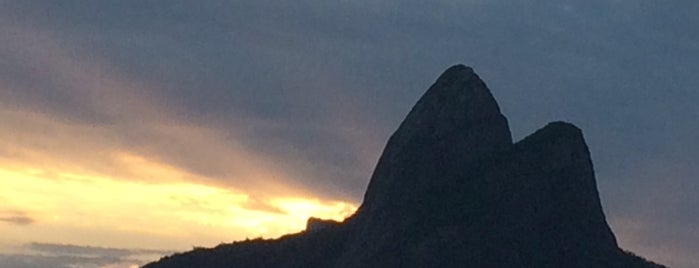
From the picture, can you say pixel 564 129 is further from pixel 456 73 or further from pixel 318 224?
pixel 318 224

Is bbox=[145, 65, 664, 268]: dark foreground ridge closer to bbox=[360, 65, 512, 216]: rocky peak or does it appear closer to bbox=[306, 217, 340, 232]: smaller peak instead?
bbox=[360, 65, 512, 216]: rocky peak

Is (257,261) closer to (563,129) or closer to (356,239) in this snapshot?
(356,239)

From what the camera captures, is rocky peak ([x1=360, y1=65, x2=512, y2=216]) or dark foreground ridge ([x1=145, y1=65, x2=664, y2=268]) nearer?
dark foreground ridge ([x1=145, y1=65, x2=664, y2=268])

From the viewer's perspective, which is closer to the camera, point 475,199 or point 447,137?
point 475,199

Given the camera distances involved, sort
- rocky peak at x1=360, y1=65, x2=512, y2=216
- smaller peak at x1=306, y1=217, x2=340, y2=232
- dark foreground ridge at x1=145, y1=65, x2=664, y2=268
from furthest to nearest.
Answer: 1. smaller peak at x1=306, y1=217, x2=340, y2=232
2. rocky peak at x1=360, y1=65, x2=512, y2=216
3. dark foreground ridge at x1=145, y1=65, x2=664, y2=268

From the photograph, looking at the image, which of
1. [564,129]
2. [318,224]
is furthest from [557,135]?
[318,224]

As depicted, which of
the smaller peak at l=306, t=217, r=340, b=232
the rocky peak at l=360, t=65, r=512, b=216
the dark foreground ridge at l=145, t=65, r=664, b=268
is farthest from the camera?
the smaller peak at l=306, t=217, r=340, b=232

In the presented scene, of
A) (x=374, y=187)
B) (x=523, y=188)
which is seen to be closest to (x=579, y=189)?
(x=523, y=188)

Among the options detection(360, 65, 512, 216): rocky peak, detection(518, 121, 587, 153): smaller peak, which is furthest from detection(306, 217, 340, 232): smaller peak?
detection(518, 121, 587, 153): smaller peak
